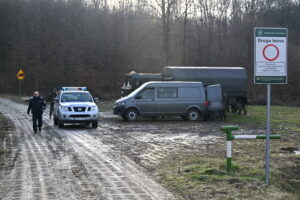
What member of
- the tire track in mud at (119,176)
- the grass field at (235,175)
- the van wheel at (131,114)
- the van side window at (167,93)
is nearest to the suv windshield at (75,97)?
the van wheel at (131,114)

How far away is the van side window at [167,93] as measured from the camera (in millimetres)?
23500

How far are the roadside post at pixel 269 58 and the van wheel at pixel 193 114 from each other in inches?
621

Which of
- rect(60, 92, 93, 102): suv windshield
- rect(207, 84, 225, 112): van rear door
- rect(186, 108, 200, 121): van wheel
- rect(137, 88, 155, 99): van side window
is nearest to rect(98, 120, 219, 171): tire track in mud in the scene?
rect(60, 92, 93, 102): suv windshield

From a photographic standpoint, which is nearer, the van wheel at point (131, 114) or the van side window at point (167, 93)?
the van wheel at point (131, 114)

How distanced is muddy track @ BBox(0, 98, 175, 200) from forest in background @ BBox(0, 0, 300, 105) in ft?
117

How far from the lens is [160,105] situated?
2342cm

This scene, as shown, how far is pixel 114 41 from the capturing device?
64.6 meters

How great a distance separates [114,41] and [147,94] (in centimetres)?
4240

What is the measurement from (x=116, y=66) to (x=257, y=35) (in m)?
53.8

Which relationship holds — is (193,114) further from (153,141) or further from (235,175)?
(235,175)

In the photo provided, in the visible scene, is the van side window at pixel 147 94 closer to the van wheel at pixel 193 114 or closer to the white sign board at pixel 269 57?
the van wheel at pixel 193 114

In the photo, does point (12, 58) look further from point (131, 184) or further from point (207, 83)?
point (131, 184)

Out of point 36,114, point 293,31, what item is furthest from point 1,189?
point 293,31

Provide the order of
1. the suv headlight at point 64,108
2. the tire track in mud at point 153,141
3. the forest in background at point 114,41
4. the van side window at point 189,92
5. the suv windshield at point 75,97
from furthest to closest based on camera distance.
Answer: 1. the forest in background at point 114,41
2. the van side window at point 189,92
3. the suv windshield at point 75,97
4. the suv headlight at point 64,108
5. the tire track in mud at point 153,141
